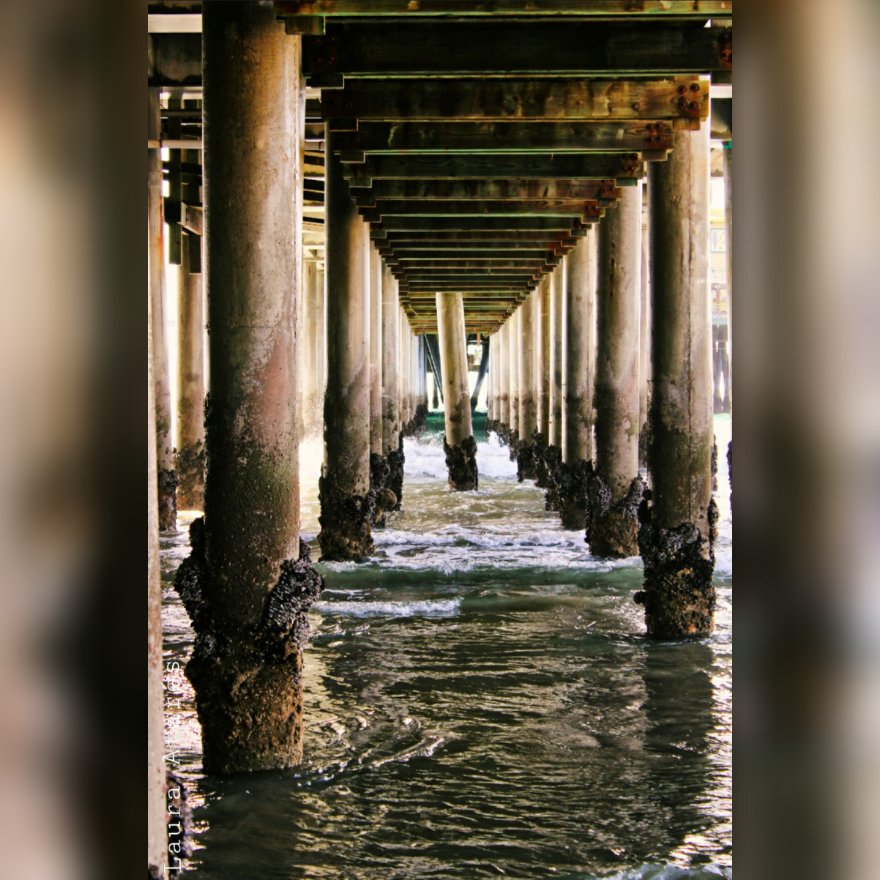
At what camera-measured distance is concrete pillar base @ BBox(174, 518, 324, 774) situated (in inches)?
181

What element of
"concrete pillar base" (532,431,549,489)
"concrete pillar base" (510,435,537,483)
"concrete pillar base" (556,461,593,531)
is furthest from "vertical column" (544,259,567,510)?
"concrete pillar base" (510,435,537,483)

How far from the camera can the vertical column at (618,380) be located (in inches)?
388

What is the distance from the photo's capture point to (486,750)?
205 inches

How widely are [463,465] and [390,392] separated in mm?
2171

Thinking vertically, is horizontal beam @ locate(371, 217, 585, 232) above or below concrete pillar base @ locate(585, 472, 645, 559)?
above

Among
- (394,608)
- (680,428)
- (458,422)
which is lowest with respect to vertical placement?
(394,608)

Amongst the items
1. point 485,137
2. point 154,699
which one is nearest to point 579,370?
point 485,137

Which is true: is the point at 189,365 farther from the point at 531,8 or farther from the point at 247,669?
the point at 247,669

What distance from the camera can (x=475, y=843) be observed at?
4.14 m

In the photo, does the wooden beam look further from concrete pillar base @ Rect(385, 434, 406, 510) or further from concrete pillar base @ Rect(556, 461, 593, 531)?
concrete pillar base @ Rect(385, 434, 406, 510)

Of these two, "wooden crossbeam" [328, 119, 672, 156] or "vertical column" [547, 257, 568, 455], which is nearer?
"wooden crossbeam" [328, 119, 672, 156]

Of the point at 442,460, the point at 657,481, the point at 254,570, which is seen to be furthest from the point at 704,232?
the point at 442,460

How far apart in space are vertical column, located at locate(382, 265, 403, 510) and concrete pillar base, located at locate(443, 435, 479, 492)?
1102 millimetres
